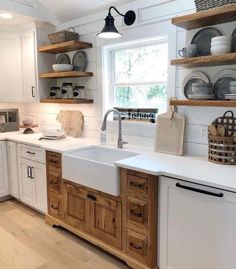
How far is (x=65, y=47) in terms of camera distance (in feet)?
10.6

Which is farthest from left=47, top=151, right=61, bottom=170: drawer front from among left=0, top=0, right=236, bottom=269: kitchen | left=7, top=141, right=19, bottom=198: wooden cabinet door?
left=7, top=141, right=19, bottom=198: wooden cabinet door

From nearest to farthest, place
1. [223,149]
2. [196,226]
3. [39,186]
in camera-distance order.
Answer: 1. [196,226]
2. [223,149]
3. [39,186]

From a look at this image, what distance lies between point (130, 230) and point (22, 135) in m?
2.16

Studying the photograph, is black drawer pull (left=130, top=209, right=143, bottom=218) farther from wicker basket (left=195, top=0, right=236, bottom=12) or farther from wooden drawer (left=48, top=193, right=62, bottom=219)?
wicker basket (left=195, top=0, right=236, bottom=12)

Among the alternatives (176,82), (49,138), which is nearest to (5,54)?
(49,138)

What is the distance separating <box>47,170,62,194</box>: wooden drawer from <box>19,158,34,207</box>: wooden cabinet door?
0.42 meters

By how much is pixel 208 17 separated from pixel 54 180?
2.04 meters

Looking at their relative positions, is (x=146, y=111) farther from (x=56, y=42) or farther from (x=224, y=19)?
(x=56, y=42)

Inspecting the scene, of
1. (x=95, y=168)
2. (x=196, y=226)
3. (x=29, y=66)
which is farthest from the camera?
(x=29, y=66)

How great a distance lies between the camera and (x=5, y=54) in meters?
3.78

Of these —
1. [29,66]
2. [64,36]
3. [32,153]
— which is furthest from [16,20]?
[32,153]

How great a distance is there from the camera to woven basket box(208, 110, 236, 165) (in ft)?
6.65

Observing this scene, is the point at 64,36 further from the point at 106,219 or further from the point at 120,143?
the point at 106,219

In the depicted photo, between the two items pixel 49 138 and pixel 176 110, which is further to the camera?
pixel 49 138
